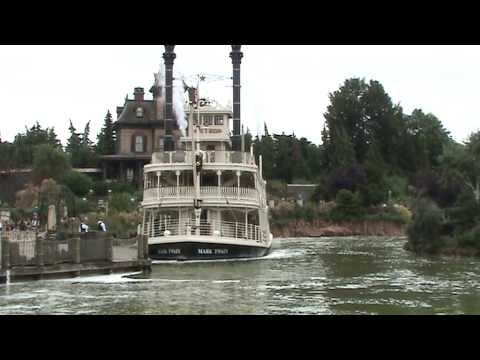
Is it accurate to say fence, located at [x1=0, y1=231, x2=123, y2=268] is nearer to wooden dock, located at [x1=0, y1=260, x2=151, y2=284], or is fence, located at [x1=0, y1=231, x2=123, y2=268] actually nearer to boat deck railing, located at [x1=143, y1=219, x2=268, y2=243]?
wooden dock, located at [x1=0, y1=260, x2=151, y2=284]

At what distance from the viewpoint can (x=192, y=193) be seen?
36719mm

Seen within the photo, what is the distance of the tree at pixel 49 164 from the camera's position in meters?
64.6

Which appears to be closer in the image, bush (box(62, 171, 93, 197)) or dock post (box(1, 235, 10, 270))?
dock post (box(1, 235, 10, 270))

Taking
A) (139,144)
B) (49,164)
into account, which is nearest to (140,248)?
(49,164)

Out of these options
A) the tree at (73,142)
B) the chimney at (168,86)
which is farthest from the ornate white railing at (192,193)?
the tree at (73,142)

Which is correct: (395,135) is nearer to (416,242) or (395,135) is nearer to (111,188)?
(111,188)

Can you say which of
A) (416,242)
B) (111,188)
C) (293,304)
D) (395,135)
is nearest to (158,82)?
(111,188)

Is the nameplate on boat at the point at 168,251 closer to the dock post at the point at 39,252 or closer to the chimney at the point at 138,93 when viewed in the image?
the dock post at the point at 39,252

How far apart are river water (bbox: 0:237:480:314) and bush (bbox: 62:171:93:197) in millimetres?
34388

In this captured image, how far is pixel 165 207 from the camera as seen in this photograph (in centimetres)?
3709

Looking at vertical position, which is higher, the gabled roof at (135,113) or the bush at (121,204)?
the gabled roof at (135,113)

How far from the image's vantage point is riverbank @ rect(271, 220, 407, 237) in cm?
7662

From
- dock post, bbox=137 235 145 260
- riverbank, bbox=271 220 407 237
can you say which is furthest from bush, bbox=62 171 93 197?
dock post, bbox=137 235 145 260

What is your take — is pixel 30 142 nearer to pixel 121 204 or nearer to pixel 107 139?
pixel 107 139
